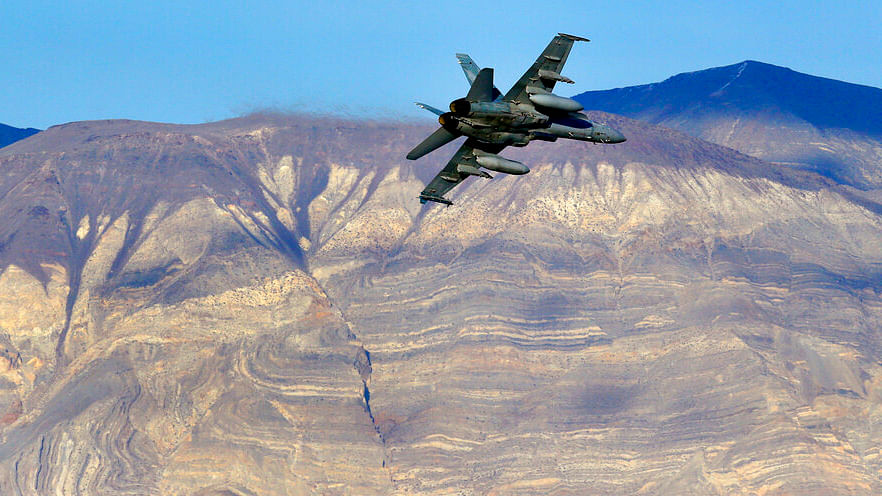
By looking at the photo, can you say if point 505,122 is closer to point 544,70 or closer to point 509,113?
point 509,113

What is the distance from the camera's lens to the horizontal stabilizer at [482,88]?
79.9 meters

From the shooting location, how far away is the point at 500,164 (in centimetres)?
8575

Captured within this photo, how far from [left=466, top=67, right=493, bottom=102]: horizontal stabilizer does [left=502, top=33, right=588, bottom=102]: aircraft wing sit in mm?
2691

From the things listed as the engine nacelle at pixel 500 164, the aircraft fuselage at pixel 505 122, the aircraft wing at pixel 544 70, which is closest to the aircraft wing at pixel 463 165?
the engine nacelle at pixel 500 164

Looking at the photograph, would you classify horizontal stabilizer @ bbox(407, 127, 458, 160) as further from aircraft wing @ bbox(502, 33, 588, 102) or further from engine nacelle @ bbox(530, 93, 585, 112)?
engine nacelle @ bbox(530, 93, 585, 112)

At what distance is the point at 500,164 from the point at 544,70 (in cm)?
730

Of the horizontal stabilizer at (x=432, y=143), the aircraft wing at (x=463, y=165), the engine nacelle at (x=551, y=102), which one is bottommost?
the aircraft wing at (x=463, y=165)

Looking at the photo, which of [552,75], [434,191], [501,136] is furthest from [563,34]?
[434,191]

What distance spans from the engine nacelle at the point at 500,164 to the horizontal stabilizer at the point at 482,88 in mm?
5933

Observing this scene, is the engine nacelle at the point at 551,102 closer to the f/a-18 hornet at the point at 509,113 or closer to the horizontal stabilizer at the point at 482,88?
the f/a-18 hornet at the point at 509,113

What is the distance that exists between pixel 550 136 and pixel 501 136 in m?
5.81

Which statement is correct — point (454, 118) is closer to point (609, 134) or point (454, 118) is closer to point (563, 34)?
point (563, 34)

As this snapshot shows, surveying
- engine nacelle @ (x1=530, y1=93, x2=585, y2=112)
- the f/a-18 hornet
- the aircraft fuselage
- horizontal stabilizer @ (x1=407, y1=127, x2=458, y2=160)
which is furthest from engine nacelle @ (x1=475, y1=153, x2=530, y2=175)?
engine nacelle @ (x1=530, y1=93, x2=585, y2=112)

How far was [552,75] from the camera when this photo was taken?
83062 mm
